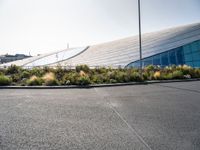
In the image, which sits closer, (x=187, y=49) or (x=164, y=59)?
(x=187, y=49)

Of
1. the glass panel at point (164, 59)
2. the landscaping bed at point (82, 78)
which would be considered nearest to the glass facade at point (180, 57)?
the glass panel at point (164, 59)

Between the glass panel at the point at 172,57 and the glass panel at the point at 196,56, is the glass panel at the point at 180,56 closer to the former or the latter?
the glass panel at the point at 172,57

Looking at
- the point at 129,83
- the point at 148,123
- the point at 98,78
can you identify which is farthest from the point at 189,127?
the point at 98,78

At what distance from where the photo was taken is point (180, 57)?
26438 millimetres

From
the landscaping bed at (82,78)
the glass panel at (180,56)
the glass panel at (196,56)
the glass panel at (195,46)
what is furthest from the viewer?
the glass panel at (180,56)

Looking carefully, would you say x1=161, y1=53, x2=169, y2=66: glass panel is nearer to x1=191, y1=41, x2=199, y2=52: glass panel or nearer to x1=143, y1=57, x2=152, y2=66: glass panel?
x1=143, y1=57, x2=152, y2=66: glass panel

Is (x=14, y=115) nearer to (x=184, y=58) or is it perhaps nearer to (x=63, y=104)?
(x=63, y=104)

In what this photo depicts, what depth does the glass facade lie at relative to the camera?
2538 cm

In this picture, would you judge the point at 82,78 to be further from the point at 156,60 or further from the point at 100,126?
the point at 156,60

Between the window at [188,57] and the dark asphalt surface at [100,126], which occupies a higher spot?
the window at [188,57]

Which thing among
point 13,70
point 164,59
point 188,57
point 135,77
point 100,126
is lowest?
point 100,126

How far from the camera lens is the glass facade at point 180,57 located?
25375 millimetres

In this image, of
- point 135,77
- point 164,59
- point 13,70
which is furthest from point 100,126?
point 164,59

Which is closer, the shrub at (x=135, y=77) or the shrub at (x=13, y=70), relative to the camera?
the shrub at (x=135, y=77)
